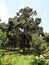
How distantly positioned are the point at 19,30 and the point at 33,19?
4.23m

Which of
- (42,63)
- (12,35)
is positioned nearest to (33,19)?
(12,35)

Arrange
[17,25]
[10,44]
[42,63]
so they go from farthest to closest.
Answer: [10,44]
[17,25]
[42,63]

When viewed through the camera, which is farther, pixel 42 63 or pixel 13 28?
pixel 13 28

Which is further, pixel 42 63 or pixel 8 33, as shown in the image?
pixel 8 33

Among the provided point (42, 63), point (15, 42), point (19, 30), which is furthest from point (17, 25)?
point (42, 63)

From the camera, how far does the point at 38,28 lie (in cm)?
5481

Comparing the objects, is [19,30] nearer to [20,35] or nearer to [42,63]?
[20,35]

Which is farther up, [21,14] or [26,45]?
[21,14]

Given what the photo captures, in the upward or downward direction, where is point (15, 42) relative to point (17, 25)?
downward

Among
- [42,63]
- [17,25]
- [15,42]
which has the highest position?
[17,25]

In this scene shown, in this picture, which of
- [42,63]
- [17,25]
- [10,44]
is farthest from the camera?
[10,44]

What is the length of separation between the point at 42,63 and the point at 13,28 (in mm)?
27573

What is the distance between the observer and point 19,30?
177ft

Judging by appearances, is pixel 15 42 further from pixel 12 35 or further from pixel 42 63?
pixel 42 63
